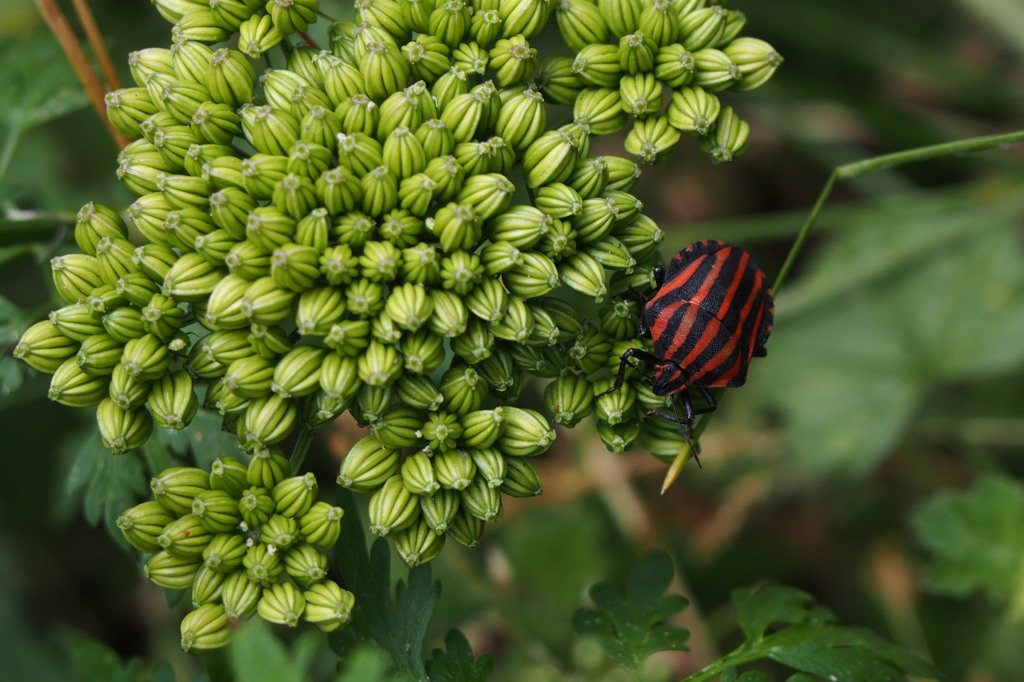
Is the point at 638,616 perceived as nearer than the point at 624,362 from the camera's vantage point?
No

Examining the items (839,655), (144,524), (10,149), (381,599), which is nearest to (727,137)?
(839,655)

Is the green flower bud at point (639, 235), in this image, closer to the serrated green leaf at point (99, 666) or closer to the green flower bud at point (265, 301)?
the green flower bud at point (265, 301)

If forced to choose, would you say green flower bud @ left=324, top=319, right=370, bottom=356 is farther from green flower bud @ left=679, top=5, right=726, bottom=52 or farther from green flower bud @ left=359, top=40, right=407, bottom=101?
green flower bud @ left=679, top=5, right=726, bottom=52

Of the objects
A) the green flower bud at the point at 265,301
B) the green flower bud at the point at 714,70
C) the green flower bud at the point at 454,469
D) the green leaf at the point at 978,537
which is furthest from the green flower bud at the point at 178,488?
the green leaf at the point at 978,537

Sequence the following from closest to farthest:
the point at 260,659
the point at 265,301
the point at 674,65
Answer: the point at 260,659
the point at 265,301
the point at 674,65

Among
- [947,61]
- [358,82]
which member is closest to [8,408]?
[358,82]

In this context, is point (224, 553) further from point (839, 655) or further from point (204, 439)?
Answer: point (839, 655)

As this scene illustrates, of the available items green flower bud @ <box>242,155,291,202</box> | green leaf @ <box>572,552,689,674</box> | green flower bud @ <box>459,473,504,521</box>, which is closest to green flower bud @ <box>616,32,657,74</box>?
green flower bud @ <box>242,155,291,202</box>

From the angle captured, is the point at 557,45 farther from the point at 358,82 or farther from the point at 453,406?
the point at 453,406
